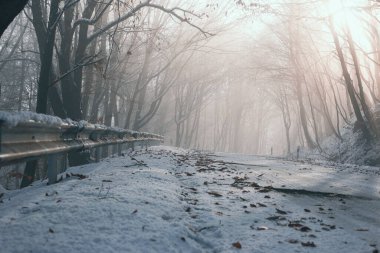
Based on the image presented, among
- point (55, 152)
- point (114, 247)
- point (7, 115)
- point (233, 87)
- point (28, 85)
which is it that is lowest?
point (114, 247)

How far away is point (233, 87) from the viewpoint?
57.7m

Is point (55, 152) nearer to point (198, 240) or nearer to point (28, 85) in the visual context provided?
point (198, 240)

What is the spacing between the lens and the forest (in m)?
11.9

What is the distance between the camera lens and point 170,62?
85.5ft

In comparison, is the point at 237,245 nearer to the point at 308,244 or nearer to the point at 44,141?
the point at 308,244

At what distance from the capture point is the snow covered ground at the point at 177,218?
3.28 metres

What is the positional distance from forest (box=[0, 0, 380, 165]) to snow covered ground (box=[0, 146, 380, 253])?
229cm

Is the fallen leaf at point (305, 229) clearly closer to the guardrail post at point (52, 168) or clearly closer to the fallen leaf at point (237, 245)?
the fallen leaf at point (237, 245)

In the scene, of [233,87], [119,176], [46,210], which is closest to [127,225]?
[46,210]

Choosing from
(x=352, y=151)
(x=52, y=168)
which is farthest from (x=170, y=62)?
(x=52, y=168)

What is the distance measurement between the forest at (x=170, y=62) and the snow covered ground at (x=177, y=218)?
7.53ft

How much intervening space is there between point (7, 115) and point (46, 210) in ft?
3.22

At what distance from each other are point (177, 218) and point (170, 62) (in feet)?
74.0

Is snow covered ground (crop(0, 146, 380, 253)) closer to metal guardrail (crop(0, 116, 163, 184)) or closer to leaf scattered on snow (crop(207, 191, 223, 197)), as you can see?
leaf scattered on snow (crop(207, 191, 223, 197))
